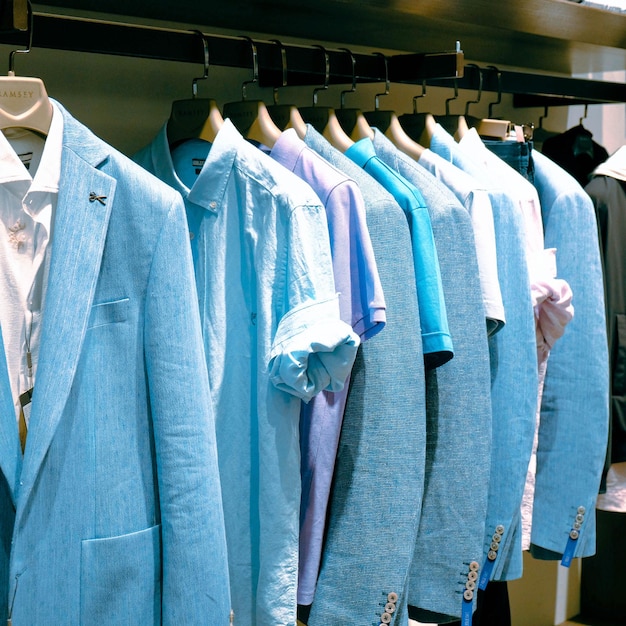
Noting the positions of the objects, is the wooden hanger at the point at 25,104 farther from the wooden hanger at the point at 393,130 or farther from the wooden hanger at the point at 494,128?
the wooden hanger at the point at 494,128

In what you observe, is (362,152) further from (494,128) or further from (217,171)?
(494,128)

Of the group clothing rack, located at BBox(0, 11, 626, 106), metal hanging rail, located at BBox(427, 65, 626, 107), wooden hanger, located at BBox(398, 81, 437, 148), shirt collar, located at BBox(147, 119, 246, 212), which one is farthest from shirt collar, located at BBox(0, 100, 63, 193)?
metal hanging rail, located at BBox(427, 65, 626, 107)

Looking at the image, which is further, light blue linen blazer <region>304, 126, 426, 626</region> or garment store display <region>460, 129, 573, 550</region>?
garment store display <region>460, 129, 573, 550</region>

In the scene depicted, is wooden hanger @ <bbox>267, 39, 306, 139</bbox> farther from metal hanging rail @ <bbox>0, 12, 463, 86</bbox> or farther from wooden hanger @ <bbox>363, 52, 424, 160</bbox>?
wooden hanger @ <bbox>363, 52, 424, 160</bbox>

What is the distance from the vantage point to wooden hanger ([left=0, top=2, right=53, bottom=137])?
3.88 ft

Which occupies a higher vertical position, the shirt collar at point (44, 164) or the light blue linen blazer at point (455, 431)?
the shirt collar at point (44, 164)

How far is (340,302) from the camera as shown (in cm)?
141

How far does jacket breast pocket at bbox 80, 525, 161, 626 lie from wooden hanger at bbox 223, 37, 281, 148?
0.66 m

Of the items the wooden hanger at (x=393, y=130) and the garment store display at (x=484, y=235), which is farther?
the wooden hanger at (x=393, y=130)

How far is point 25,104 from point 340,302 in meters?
0.52

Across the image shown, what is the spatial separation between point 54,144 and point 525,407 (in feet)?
3.24

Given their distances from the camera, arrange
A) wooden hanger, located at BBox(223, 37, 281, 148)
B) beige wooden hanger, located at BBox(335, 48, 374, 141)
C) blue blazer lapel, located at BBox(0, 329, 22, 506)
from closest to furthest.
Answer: blue blazer lapel, located at BBox(0, 329, 22, 506) → wooden hanger, located at BBox(223, 37, 281, 148) → beige wooden hanger, located at BBox(335, 48, 374, 141)

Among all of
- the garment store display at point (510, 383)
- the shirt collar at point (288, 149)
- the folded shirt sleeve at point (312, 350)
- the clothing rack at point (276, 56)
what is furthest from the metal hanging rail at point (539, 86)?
the folded shirt sleeve at point (312, 350)

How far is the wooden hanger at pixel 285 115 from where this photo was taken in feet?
5.08
